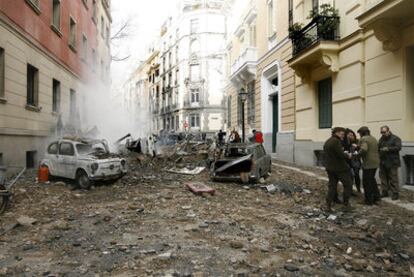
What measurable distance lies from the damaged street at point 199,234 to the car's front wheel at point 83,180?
377 millimetres

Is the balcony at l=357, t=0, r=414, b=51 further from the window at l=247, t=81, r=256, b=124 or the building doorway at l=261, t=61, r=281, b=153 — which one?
the window at l=247, t=81, r=256, b=124

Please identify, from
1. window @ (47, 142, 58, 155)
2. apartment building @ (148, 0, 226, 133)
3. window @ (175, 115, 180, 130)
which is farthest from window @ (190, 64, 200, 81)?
window @ (47, 142, 58, 155)

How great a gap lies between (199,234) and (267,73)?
13463mm

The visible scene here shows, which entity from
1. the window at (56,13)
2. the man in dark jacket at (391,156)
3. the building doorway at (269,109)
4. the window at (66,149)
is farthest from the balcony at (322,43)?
the window at (56,13)

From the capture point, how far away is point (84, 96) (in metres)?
20.8

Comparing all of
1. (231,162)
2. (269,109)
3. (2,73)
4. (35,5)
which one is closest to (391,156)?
(231,162)

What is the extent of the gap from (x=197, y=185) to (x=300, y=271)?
17.4ft

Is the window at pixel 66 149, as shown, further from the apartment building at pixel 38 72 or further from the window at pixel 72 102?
the window at pixel 72 102

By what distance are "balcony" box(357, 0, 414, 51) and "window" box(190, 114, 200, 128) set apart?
125 feet

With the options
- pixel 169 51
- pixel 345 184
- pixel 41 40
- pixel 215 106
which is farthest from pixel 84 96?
pixel 169 51

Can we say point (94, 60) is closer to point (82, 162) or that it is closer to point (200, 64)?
point (82, 162)

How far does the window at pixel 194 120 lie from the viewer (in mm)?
46344

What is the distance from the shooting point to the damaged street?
4.10 metres

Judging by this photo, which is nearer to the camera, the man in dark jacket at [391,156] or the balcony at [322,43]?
the man in dark jacket at [391,156]
